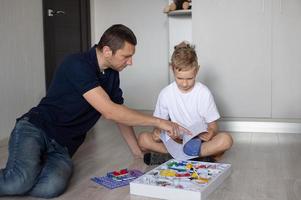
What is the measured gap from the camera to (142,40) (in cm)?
379

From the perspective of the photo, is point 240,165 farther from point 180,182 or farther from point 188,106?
Answer: point 180,182

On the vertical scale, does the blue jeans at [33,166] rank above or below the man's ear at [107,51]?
below

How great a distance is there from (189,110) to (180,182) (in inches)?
22.9

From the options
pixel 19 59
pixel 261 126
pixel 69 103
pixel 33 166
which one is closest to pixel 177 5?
pixel 261 126

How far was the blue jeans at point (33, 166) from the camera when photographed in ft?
5.03

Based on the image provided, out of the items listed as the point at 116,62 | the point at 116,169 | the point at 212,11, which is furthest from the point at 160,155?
the point at 212,11

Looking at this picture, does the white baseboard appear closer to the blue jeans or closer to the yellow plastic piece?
the yellow plastic piece

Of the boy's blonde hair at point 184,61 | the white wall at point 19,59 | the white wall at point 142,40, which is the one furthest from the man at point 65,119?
the white wall at point 142,40

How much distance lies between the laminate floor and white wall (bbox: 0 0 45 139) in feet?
0.91

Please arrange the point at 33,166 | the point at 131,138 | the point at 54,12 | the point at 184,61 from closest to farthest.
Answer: the point at 33,166
the point at 184,61
the point at 131,138
the point at 54,12

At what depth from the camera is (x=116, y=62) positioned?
1.70m

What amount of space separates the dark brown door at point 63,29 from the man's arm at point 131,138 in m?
1.25

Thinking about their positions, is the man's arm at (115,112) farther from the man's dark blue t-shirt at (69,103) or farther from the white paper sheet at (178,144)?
the white paper sheet at (178,144)

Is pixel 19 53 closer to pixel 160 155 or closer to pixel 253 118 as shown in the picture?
pixel 160 155
